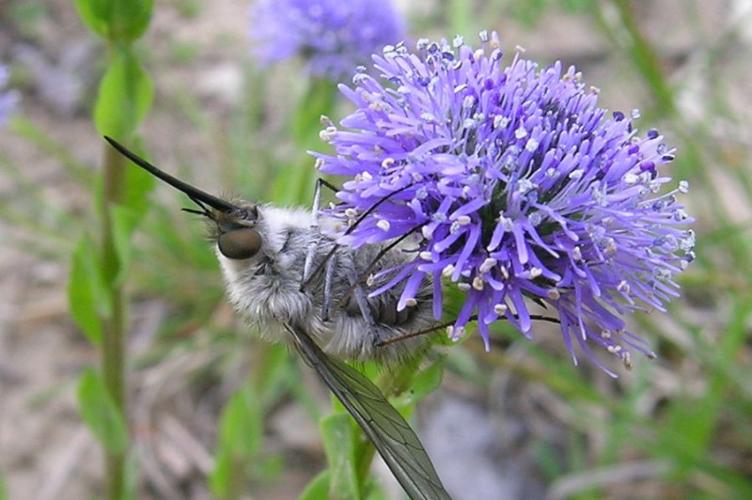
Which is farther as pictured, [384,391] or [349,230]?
[384,391]

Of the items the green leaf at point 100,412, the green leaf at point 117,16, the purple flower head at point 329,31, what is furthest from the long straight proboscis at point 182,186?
the purple flower head at point 329,31

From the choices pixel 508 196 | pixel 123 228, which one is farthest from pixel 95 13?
pixel 508 196

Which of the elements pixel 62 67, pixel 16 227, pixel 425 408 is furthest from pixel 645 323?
pixel 62 67

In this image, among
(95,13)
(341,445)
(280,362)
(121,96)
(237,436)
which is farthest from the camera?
(280,362)

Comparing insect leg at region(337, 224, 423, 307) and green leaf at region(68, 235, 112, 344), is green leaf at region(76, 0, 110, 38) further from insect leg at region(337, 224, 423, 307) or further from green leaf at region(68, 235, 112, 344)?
insect leg at region(337, 224, 423, 307)

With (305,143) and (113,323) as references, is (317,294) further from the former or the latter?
(305,143)

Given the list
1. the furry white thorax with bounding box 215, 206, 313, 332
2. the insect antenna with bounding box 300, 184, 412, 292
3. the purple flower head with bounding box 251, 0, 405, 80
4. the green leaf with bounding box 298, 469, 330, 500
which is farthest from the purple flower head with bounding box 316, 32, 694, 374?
the purple flower head with bounding box 251, 0, 405, 80
